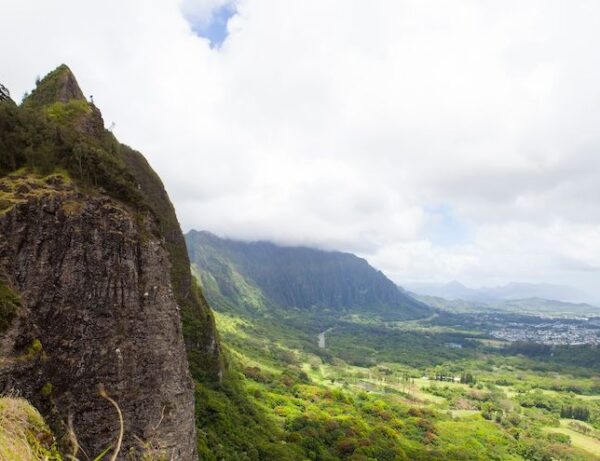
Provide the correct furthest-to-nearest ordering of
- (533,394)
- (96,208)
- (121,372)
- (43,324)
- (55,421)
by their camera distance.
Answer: (533,394)
(96,208)
(121,372)
(43,324)
(55,421)

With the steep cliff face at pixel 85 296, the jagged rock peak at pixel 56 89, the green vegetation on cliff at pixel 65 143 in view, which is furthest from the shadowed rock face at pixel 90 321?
the jagged rock peak at pixel 56 89

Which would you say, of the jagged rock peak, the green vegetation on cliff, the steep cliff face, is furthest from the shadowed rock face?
the jagged rock peak

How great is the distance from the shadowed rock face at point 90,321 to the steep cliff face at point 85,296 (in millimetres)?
55

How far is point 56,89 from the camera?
1646 inches

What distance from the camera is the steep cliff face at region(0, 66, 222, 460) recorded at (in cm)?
2064

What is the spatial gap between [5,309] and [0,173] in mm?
9980

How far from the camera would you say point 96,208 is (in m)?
25.5

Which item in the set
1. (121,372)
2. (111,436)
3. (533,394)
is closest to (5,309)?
(121,372)

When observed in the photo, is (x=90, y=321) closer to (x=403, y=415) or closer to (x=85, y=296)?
(x=85, y=296)

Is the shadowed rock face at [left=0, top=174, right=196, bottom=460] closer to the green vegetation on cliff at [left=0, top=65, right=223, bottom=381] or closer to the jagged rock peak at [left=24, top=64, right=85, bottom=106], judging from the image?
the green vegetation on cliff at [left=0, top=65, right=223, bottom=381]

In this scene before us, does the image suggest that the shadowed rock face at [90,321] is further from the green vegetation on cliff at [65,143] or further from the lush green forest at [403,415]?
the lush green forest at [403,415]

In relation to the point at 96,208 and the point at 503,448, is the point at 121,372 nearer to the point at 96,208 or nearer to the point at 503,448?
the point at 96,208

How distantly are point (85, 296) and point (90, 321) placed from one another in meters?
1.33

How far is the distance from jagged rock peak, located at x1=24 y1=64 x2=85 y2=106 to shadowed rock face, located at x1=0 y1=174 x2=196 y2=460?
21.2m
